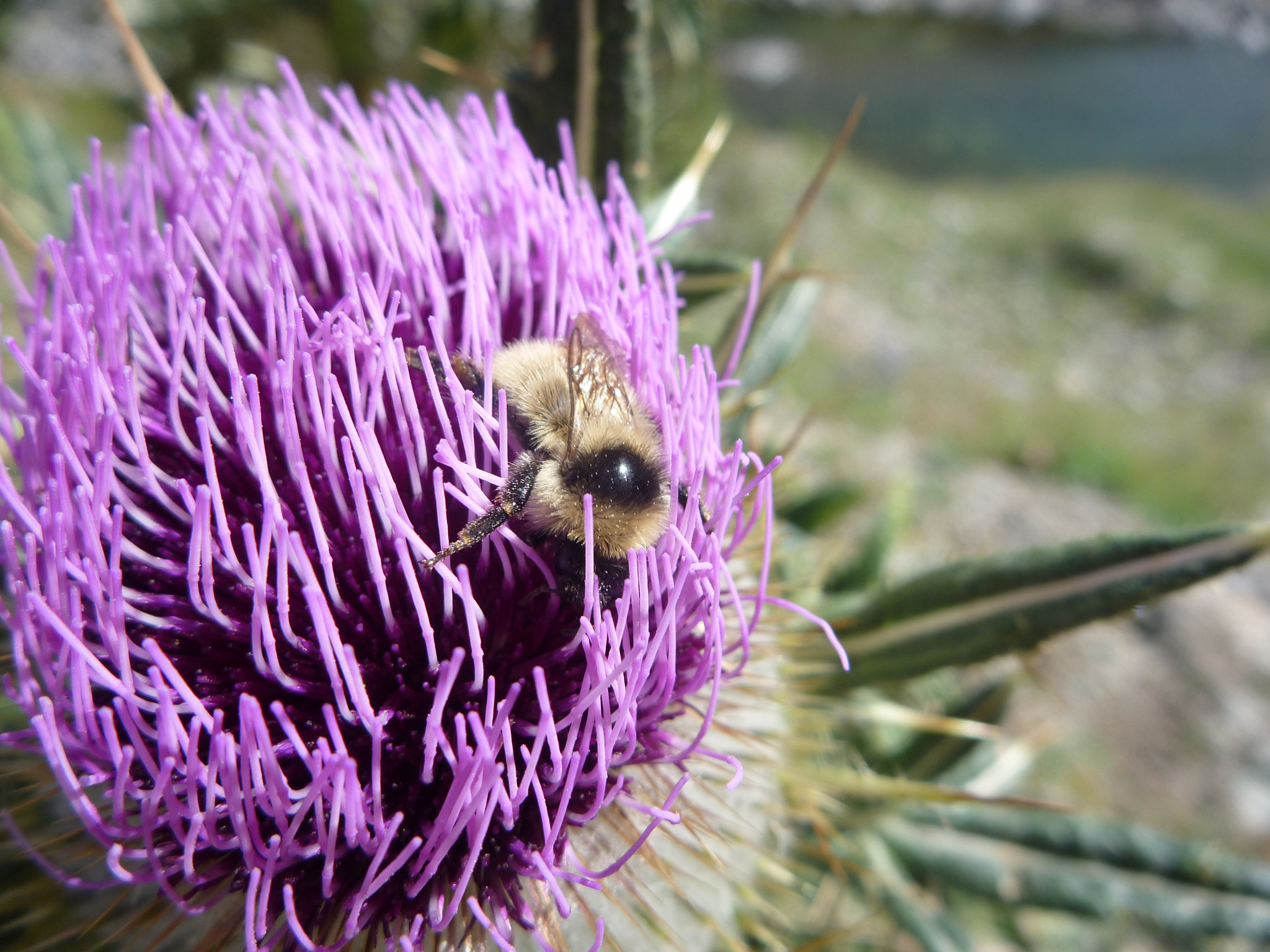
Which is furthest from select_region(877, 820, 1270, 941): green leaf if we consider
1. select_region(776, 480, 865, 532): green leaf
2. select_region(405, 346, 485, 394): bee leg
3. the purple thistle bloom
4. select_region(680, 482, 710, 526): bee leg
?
select_region(405, 346, 485, 394): bee leg

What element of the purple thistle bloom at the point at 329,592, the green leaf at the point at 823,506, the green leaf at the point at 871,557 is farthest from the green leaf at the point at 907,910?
the purple thistle bloom at the point at 329,592

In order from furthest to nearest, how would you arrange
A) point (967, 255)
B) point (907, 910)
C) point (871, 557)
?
point (967, 255), point (871, 557), point (907, 910)

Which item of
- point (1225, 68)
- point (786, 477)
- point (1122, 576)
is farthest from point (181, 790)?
point (1225, 68)

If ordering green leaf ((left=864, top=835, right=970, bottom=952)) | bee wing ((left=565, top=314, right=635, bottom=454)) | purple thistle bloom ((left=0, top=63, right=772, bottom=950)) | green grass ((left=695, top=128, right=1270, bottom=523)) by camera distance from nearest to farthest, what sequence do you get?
1. purple thistle bloom ((left=0, top=63, right=772, bottom=950))
2. bee wing ((left=565, top=314, right=635, bottom=454))
3. green leaf ((left=864, top=835, right=970, bottom=952))
4. green grass ((left=695, top=128, right=1270, bottom=523))

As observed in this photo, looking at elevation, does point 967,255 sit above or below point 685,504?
below

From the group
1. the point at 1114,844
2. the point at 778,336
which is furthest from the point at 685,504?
the point at 1114,844

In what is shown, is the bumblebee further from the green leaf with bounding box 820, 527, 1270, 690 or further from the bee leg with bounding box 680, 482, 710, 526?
the green leaf with bounding box 820, 527, 1270, 690

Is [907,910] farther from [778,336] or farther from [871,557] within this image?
[778,336]
